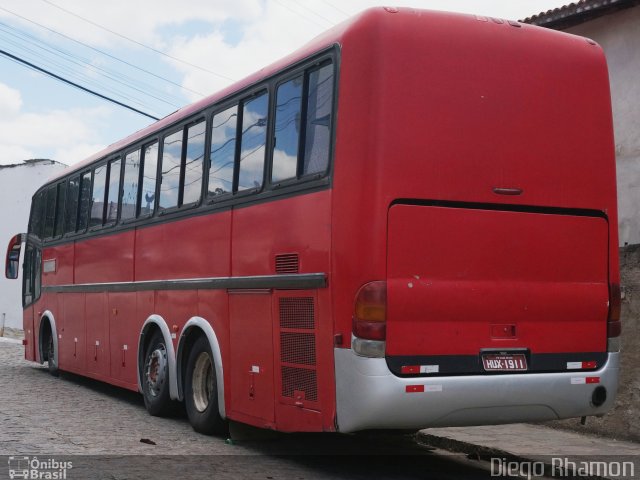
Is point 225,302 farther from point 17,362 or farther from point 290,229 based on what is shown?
point 17,362

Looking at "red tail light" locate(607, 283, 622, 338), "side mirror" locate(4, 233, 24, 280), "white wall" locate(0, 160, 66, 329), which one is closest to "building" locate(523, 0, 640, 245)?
"red tail light" locate(607, 283, 622, 338)

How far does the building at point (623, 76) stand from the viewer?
11.8m

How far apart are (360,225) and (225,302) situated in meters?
2.54

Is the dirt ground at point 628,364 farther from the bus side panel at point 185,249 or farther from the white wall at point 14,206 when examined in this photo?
the white wall at point 14,206

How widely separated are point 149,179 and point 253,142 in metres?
3.23

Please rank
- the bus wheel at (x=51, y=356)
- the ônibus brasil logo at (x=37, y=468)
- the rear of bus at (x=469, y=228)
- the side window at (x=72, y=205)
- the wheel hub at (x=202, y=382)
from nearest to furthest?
the rear of bus at (x=469, y=228), the ônibus brasil logo at (x=37, y=468), the wheel hub at (x=202, y=382), the side window at (x=72, y=205), the bus wheel at (x=51, y=356)

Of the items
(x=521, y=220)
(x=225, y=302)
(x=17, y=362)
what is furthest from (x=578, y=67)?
(x=17, y=362)

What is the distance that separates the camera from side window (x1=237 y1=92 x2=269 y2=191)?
8391 mm

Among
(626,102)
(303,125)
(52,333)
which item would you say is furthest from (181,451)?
(52,333)

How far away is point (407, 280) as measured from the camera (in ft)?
22.4

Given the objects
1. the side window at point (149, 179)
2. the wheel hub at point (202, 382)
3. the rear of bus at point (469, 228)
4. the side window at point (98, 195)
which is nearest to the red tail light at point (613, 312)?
the rear of bus at point (469, 228)

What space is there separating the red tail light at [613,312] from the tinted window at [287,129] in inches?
109

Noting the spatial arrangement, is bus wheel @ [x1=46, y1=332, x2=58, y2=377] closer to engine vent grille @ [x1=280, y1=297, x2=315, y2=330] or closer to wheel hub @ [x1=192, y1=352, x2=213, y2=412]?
wheel hub @ [x1=192, y1=352, x2=213, y2=412]

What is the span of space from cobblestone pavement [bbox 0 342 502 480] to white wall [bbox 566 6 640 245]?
14.1 ft
